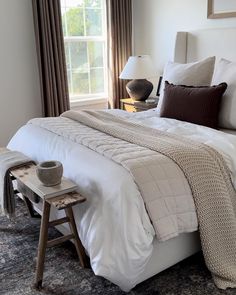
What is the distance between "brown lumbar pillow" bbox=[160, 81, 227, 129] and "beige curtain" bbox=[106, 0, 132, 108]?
185 centimetres

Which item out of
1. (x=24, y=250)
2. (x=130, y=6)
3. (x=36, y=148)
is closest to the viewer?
(x=24, y=250)

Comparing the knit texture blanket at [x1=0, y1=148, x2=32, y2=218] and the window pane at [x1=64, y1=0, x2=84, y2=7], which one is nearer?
the knit texture blanket at [x1=0, y1=148, x2=32, y2=218]

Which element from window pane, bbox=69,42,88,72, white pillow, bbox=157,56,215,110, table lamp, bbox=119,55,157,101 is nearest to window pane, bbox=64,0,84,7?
window pane, bbox=69,42,88,72

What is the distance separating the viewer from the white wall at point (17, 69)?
149 inches

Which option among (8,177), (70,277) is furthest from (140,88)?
(70,277)

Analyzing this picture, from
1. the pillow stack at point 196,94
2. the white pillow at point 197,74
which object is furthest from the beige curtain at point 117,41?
the white pillow at point 197,74

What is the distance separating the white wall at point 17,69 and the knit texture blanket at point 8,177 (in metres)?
1.71

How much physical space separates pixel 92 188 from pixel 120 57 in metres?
3.04

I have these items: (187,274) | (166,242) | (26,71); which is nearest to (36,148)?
(166,242)

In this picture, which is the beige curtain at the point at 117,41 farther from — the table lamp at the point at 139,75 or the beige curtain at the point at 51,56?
the beige curtain at the point at 51,56

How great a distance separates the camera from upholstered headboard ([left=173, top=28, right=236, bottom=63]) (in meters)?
3.21

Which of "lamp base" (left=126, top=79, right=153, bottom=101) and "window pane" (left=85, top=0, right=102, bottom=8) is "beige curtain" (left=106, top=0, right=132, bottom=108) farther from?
"lamp base" (left=126, top=79, right=153, bottom=101)

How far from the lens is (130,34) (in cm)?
451

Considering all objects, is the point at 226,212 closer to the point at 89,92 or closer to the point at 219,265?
the point at 219,265
